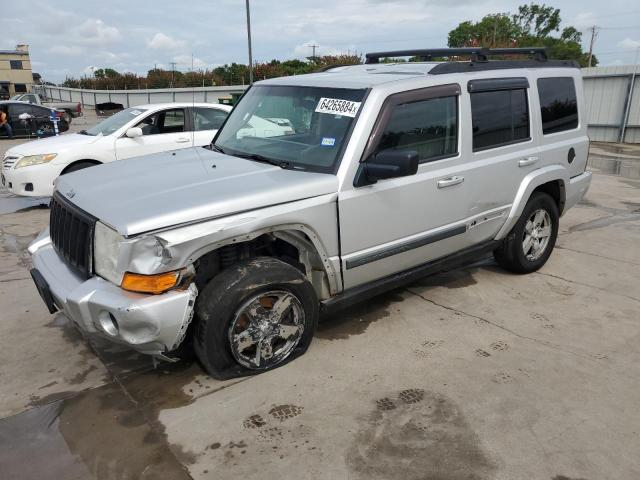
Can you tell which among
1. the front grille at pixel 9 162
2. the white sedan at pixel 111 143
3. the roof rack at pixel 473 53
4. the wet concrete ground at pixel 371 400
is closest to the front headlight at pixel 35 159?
the white sedan at pixel 111 143

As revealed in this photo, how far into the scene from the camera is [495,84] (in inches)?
167

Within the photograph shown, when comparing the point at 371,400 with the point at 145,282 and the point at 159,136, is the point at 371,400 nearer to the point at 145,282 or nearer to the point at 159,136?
the point at 145,282

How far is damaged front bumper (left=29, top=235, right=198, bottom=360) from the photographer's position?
9.00 ft

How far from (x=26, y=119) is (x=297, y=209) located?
18.8m

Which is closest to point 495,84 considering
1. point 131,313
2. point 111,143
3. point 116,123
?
point 131,313

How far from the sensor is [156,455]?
267 cm

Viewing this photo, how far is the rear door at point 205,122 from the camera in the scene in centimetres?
837

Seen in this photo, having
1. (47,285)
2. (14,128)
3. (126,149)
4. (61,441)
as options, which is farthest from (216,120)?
(14,128)

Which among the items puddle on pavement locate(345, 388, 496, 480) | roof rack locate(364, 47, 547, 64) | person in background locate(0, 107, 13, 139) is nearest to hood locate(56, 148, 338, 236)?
puddle on pavement locate(345, 388, 496, 480)

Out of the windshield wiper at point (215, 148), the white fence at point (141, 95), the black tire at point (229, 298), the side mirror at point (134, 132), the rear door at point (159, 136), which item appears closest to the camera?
the black tire at point (229, 298)

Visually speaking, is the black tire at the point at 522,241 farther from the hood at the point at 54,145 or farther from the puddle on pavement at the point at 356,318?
the hood at the point at 54,145

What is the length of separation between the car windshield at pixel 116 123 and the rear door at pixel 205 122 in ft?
2.73

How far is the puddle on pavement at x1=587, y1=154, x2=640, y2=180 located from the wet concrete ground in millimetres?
7600

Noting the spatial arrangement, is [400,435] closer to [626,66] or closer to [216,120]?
[216,120]
